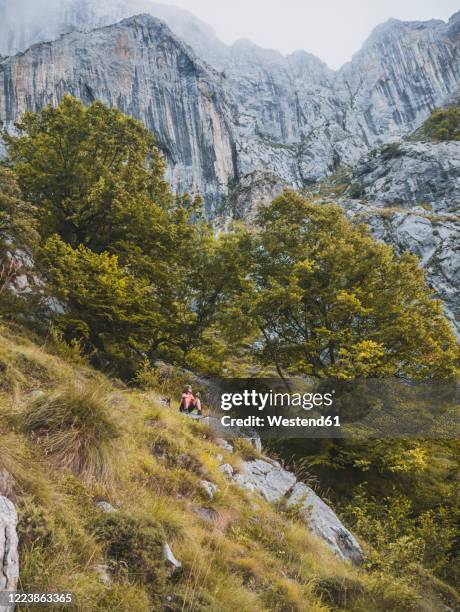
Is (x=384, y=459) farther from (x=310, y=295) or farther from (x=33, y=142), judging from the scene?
(x=33, y=142)

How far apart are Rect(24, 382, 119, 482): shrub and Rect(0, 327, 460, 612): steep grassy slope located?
1 centimetres

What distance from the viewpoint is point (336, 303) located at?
42.7ft

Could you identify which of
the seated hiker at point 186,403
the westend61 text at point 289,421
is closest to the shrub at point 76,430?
the seated hiker at point 186,403

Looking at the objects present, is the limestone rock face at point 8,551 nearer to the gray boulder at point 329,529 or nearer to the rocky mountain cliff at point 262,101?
the gray boulder at point 329,529

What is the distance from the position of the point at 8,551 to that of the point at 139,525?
129cm

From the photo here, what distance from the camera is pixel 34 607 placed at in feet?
8.14

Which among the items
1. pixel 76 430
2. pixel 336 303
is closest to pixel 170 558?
pixel 76 430

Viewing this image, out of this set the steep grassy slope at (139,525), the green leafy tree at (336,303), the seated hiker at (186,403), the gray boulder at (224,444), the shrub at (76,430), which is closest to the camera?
the steep grassy slope at (139,525)

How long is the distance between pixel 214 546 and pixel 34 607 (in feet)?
7.45

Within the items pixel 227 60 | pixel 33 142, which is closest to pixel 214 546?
pixel 33 142

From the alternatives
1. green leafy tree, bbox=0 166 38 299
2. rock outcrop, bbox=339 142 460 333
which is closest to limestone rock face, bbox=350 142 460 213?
rock outcrop, bbox=339 142 460 333

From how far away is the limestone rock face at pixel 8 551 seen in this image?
2.43 m

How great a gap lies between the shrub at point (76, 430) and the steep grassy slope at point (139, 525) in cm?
1

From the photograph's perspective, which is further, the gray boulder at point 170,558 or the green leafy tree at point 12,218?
the green leafy tree at point 12,218
